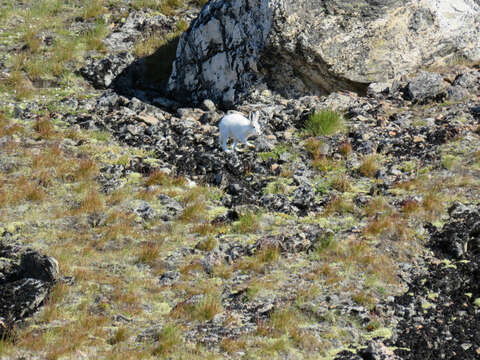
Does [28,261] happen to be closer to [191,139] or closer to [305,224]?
[305,224]

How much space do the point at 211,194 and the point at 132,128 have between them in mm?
3943

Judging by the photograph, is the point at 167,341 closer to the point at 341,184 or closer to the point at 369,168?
the point at 341,184

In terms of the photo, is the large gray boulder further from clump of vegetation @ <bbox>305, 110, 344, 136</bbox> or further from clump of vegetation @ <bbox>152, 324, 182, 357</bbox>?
clump of vegetation @ <bbox>152, 324, 182, 357</bbox>

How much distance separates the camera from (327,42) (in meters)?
15.1

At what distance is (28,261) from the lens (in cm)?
846

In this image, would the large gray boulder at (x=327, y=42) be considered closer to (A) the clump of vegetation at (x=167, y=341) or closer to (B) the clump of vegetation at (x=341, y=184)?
(B) the clump of vegetation at (x=341, y=184)

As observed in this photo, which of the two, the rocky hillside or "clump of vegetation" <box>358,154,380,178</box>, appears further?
"clump of vegetation" <box>358,154,380,178</box>

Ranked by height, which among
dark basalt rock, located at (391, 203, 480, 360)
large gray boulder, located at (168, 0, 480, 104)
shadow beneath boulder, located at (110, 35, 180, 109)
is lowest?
shadow beneath boulder, located at (110, 35, 180, 109)

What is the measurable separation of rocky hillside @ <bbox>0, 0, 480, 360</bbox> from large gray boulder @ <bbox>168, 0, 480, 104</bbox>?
0.05 meters

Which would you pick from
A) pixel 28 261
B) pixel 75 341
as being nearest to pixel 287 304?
pixel 75 341

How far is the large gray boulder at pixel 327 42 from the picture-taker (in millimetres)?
15172

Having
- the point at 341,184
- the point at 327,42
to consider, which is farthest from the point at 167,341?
the point at 327,42

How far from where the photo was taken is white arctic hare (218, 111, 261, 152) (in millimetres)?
12961

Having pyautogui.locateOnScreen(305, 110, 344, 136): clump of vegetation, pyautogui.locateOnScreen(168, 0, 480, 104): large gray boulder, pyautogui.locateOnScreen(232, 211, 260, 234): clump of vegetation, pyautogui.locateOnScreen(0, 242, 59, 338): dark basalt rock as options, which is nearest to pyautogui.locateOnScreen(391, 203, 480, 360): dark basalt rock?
pyautogui.locateOnScreen(232, 211, 260, 234): clump of vegetation
